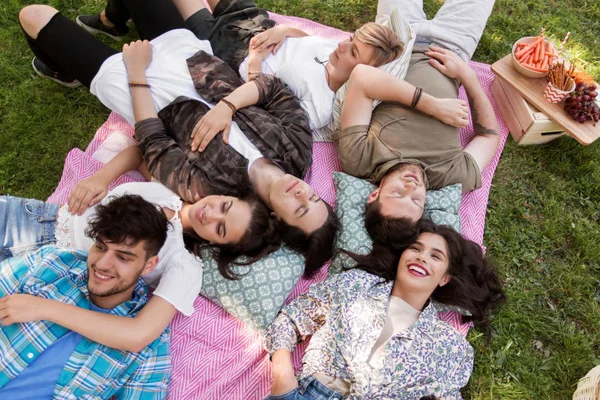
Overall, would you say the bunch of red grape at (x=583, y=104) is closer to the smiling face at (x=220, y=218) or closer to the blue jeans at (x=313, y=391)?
the smiling face at (x=220, y=218)

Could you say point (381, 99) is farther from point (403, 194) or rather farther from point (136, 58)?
point (136, 58)

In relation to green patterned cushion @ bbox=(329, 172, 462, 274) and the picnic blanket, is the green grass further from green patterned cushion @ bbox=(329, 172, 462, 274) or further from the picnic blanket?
green patterned cushion @ bbox=(329, 172, 462, 274)

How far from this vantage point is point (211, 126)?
320 cm

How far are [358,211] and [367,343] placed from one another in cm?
95

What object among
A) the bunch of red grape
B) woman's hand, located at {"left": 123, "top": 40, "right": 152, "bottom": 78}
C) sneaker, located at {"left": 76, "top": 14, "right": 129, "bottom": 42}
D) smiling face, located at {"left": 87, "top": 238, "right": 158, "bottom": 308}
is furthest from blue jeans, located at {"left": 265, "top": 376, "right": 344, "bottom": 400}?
sneaker, located at {"left": 76, "top": 14, "right": 129, "bottom": 42}

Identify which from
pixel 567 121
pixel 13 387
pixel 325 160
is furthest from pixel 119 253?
pixel 567 121

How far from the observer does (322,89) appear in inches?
143

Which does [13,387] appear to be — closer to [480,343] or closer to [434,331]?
[434,331]

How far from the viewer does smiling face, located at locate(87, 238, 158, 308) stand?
2482mm

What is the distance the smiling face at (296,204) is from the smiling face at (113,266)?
2.93ft

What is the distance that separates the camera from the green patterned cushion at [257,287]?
3064mm

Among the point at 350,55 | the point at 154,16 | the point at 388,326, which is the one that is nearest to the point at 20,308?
the point at 388,326

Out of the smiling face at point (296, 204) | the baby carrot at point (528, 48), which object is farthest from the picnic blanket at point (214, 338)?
the baby carrot at point (528, 48)

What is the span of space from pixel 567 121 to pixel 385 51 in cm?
159
